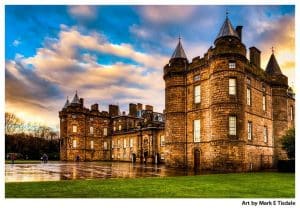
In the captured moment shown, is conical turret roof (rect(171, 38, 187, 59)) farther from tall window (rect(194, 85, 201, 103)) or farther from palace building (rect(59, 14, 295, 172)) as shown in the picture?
tall window (rect(194, 85, 201, 103))

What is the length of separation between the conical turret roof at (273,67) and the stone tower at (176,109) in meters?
8.47

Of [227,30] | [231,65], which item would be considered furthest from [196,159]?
[227,30]

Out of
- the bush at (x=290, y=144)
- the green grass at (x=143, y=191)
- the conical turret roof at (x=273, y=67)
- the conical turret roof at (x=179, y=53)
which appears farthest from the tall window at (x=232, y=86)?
the green grass at (x=143, y=191)

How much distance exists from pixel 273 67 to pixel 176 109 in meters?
10.6

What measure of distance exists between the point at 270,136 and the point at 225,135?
334 inches

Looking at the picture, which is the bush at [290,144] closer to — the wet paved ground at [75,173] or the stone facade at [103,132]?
the wet paved ground at [75,173]

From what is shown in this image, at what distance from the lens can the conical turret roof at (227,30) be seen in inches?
1005

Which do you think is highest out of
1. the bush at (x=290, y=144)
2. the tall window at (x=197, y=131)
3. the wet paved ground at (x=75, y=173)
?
the tall window at (x=197, y=131)

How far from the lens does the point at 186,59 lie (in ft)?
101

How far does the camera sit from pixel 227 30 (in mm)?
25656

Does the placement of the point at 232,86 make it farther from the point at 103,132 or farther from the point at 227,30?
the point at 103,132
